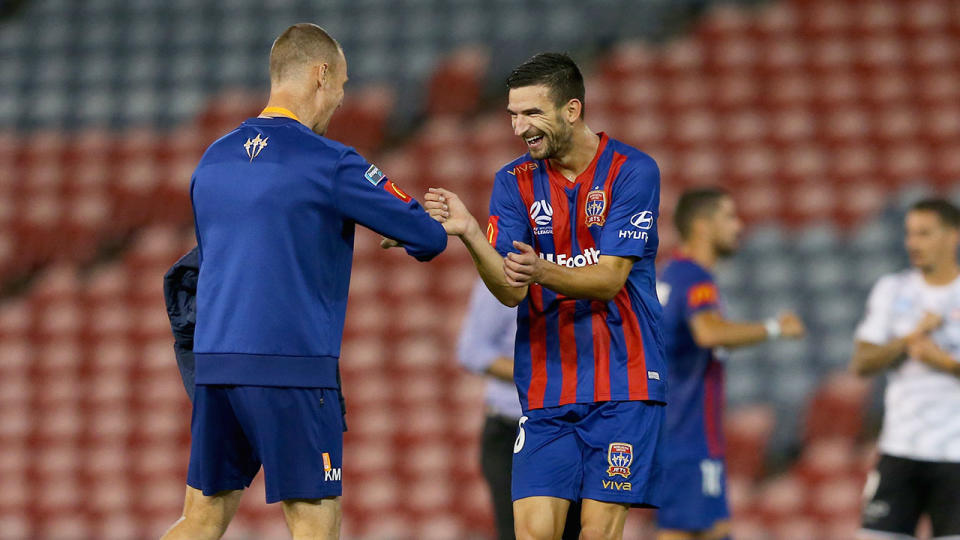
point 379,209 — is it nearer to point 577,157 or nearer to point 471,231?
point 471,231

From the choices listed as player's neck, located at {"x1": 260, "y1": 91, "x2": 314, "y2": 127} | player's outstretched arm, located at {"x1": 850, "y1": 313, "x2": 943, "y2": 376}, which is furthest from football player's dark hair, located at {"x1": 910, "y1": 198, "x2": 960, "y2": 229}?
player's neck, located at {"x1": 260, "y1": 91, "x2": 314, "y2": 127}

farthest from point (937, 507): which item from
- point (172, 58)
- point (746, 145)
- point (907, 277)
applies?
point (172, 58)

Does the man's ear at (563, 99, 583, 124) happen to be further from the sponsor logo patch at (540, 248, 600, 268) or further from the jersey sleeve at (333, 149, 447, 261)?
the jersey sleeve at (333, 149, 447, 261)

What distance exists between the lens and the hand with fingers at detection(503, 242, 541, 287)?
3527 millimetres

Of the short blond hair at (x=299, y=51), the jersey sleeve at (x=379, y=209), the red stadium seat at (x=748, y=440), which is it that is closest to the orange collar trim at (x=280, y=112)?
the short blond hair at (x=299, y=51)

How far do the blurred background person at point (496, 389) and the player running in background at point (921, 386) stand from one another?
5.96 ft

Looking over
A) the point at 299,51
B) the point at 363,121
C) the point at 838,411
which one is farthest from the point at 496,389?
the point at 363,121

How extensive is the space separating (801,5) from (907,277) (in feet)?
20.2

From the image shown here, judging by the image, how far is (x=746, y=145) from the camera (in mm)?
10641

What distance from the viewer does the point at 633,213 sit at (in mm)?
3865

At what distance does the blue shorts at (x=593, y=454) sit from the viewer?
148 inches

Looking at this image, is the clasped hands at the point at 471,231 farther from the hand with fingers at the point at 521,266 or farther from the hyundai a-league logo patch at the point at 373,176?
the hyundai a-league logo patch at the point at 373,176

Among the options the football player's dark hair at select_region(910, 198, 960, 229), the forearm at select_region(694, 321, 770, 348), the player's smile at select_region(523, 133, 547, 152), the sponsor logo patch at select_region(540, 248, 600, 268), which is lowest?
the forearm at select_region(694, 321, 770, 348)

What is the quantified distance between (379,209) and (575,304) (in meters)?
0.78
